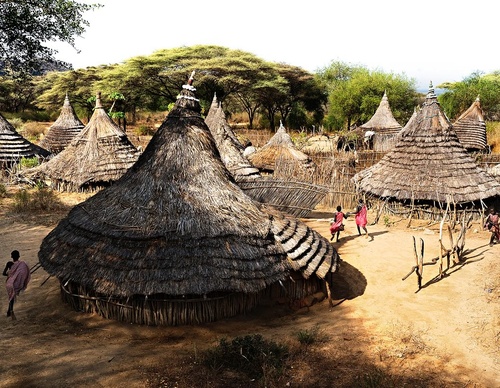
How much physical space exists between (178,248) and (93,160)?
1099 cm

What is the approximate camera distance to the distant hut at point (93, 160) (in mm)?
15930

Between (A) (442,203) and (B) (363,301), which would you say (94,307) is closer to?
(B) (363,301)

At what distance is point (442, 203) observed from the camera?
498 inches

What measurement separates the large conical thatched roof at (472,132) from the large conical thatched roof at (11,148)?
67.7 ft

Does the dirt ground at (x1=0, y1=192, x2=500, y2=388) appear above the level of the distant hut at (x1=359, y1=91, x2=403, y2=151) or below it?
below

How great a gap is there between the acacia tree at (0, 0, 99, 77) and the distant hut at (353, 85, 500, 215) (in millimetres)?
9977

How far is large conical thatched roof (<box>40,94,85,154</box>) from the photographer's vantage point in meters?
22.9

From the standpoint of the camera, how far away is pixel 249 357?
17.5ft

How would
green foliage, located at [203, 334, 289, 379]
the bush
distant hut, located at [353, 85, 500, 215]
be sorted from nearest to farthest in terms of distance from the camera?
green foliage, located at [203, 334, 289, 379]
distant hut, located at [353, 85, 500, 215]
the bush

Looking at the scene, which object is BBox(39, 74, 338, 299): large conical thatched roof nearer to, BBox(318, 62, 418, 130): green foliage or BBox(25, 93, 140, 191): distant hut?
BBox(25, 93, 140, 191): distant hut

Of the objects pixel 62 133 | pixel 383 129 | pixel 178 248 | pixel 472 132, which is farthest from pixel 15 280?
pixel 472 132

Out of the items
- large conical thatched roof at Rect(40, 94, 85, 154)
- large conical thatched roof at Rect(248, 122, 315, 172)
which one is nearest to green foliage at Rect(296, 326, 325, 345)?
large conical thatched roof at Rect(248, 122, 315, 172)

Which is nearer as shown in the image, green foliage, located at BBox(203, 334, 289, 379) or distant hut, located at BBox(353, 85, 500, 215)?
green foliage, located at BBox(203, 334, 289, 379)

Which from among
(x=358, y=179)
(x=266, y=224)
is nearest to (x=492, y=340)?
(x=266, y=224)
